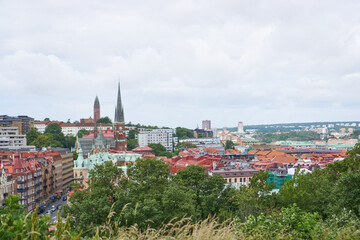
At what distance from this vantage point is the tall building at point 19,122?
116037mm

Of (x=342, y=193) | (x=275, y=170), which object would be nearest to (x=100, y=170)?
(x=342, y=193)

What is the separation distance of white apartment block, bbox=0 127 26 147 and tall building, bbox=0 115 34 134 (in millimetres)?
6152

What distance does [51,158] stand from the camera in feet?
229

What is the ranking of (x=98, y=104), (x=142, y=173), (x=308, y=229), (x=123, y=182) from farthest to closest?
1. (x=98, y=104)
2. (x=142, y=173)
3. (x=123, y=182)
4. (x=308, y=229)

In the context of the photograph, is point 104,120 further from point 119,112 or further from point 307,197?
point 307,197

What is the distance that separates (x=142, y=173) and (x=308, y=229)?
18522 mm

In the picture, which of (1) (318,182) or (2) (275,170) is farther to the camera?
(2) (275,170)

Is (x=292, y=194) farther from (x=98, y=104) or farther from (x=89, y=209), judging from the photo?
(x=98, y=104)

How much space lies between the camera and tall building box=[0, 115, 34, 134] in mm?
116037

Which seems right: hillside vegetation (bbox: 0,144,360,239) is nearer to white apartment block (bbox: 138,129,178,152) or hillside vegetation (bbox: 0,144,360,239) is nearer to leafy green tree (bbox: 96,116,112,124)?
white apartment block (bbox: 138,129,178,152)

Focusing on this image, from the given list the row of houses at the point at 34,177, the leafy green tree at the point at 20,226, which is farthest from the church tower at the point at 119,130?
the leafy green tree at the point at 20,226

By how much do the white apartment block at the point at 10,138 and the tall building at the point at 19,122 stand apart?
242 inches

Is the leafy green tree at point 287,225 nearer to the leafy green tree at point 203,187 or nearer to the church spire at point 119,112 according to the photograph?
the leafy green tree at point 203,187

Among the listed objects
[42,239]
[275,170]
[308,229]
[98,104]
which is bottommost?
[275,170]
